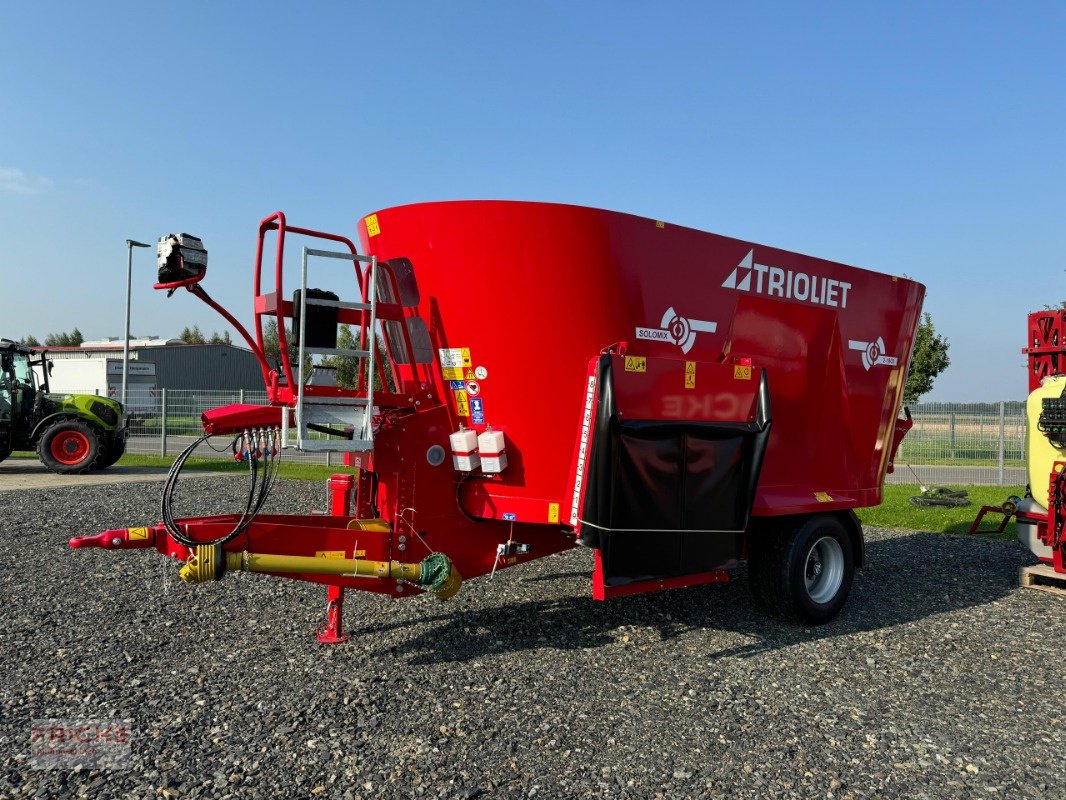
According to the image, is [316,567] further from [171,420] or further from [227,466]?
[171,420]

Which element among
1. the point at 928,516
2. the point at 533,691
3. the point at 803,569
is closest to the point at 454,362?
the point at 533,691

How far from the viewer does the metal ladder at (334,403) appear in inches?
177

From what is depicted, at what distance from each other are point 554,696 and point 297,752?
4.41 feet

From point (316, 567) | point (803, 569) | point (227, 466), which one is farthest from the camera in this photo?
point (227, 466)

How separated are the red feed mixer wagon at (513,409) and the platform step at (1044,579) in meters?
2.79

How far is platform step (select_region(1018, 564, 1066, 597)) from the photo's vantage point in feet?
22.3

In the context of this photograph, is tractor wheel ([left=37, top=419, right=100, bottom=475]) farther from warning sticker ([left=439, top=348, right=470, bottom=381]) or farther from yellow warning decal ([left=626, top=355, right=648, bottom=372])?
yellow warning decal ([left=626, top=355, right=648, bottom=372])

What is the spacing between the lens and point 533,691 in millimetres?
4355

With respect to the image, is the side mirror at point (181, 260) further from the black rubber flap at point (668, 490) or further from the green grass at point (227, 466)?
the green grass at point (227, 466)

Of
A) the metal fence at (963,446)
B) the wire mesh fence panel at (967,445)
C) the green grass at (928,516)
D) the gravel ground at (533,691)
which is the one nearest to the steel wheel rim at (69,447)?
the metal fence at (963,446)

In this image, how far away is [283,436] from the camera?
4531 mm

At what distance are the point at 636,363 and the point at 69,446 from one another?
562 inches

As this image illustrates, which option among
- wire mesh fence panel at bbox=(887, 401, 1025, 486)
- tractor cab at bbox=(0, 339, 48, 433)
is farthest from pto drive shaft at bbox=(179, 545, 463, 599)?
wire mesh fence panel at bbox=(887, 401, 1025, 486)

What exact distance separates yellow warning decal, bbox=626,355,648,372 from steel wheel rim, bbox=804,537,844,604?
2167 millimetres
